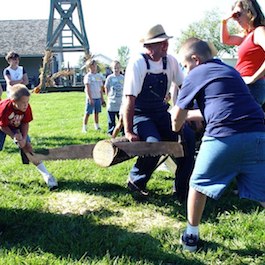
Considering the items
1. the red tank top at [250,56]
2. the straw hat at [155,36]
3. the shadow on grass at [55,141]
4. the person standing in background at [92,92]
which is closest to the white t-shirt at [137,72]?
the straw hat at [155,36]

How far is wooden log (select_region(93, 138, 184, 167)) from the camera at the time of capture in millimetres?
3850

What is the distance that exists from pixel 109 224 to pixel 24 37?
42.6m

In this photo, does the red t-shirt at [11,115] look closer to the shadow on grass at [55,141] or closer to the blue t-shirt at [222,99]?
the blue t-shirt at [222,99]

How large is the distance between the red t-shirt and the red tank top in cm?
257

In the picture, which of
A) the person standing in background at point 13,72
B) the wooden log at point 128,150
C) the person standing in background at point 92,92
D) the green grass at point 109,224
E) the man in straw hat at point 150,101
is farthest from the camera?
the person standing in background at point 92,92

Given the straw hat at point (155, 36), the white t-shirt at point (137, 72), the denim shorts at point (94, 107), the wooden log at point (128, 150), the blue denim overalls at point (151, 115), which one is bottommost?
the denim shorts at point (94, 107)

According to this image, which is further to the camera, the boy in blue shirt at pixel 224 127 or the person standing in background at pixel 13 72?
the person standing in background at pixel 13 72

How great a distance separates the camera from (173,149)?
3.84 meters

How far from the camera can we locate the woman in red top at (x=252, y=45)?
3904 millimetres

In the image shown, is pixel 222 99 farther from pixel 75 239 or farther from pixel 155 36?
pixel 75 239

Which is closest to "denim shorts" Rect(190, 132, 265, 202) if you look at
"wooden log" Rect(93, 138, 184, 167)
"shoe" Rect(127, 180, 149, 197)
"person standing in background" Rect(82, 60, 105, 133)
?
"wooden log" Rect(93, 138, 184, 167)

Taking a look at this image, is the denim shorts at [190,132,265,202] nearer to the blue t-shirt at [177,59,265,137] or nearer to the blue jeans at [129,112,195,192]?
the blue t-shirt at [177,59,265,137]

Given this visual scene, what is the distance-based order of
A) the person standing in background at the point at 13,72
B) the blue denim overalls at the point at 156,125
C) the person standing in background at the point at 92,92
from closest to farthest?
1. the blue denim overalls at the point at 156,125
2. the person standing in background at the point at 13,72
3. the person standing in background at the point at 92,92

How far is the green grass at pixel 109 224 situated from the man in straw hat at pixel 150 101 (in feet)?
1.10
